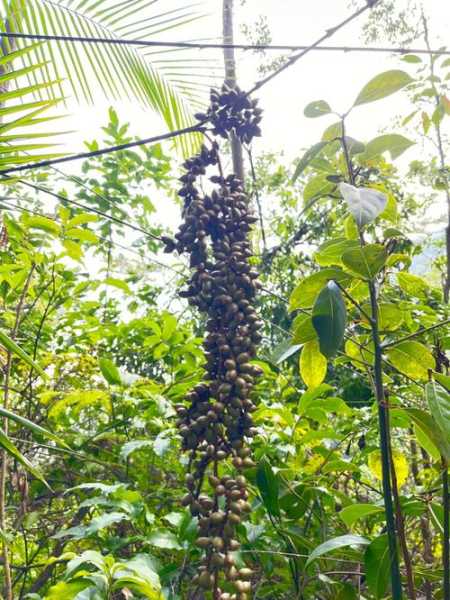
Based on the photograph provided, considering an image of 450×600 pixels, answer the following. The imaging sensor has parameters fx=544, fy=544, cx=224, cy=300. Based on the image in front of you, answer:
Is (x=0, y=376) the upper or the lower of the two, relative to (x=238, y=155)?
lower

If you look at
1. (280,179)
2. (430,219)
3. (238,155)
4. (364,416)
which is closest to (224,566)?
(364,416)

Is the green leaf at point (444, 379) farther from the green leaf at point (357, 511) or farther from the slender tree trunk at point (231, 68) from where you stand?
the slender tree trunk at point (231, 68)

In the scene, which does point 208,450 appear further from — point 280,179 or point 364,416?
point 280,179

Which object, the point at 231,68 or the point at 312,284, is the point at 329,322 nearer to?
the point at 312,284

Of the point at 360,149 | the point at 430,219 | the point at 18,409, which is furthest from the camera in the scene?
the point at 430,219

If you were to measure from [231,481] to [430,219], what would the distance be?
15.9 ft

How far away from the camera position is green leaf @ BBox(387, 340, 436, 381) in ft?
2.54

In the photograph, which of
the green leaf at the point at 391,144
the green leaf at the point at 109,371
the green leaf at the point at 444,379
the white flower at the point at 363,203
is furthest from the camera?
the green leaf at the point at 109,371

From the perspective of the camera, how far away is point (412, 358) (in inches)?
31.1

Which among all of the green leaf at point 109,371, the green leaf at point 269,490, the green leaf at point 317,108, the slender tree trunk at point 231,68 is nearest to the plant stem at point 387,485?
the green leaf at point 269,490

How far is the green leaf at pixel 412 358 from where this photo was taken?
78 cm

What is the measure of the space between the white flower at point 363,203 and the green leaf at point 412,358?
0.26 m

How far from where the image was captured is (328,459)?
111 centimetres

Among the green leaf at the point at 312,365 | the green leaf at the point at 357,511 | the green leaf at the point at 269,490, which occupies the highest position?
the green leaf at the point at 312,365
